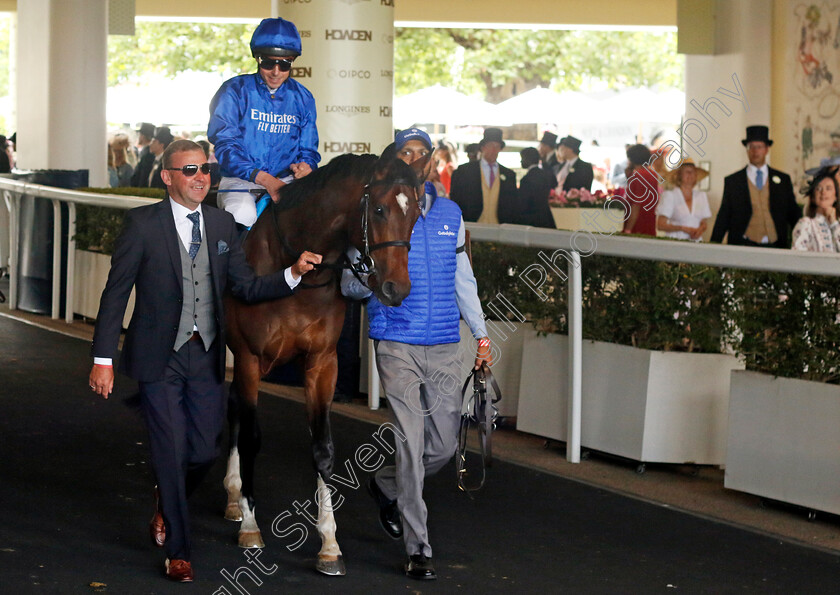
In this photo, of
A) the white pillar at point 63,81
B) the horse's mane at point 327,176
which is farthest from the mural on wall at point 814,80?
the horse's mane at point 327,176

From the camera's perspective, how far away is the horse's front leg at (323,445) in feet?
18.2

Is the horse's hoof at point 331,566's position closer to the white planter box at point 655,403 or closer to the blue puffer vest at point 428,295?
→ the blue puffer vest at point 428,295

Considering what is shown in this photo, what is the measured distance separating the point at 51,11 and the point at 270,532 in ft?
43.2

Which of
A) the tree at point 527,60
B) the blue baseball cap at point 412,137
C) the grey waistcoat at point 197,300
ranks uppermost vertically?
the tree at point 527,60

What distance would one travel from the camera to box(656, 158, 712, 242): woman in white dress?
1277 cm

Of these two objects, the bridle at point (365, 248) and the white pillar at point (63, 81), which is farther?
the white pillar at point (63, 81)

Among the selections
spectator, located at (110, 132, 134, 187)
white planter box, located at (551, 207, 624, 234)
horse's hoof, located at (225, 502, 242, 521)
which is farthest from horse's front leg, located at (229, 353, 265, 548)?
spectator, located at (110, 132, 134, 187)

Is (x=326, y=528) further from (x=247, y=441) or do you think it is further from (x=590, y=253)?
(x=590, y=253)

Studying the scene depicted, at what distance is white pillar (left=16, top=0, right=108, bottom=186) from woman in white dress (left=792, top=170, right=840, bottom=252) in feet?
36.8

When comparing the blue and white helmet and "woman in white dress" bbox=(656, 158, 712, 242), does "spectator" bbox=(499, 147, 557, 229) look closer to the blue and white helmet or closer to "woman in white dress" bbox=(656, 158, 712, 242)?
"woman in white dress" bbox=(656, 158, 712, 242)

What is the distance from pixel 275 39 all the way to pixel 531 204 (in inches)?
334

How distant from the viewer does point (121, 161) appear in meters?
20.7

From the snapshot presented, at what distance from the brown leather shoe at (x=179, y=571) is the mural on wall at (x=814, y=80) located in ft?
40.0

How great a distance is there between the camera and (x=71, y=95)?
17.9m
